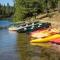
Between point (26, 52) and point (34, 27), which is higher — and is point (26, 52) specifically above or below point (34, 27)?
above

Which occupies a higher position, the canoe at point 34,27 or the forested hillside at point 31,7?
the forested hillside at point 31,7

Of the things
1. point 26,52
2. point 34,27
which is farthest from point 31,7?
point 26,52

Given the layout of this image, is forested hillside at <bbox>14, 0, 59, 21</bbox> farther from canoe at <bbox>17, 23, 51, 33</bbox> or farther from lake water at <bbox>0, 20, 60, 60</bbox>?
lake water at <bbox>0, 20, 60, 60</bbox>

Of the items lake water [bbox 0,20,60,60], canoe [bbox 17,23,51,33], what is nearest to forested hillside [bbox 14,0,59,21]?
canoe [bbox 17,23,51,33]

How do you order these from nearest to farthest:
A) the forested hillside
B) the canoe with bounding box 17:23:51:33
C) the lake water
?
the lake water < the canoe with bounding box 17:23:51:33 < the forested hillside

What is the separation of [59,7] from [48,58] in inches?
2041

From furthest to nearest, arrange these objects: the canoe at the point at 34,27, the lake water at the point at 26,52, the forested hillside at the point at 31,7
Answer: the forested hillside at the point at 31,7 → the canoe at the point at 34,27 → the lake water at the point at 26,52

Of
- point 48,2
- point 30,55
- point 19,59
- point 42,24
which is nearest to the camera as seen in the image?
point 19,59

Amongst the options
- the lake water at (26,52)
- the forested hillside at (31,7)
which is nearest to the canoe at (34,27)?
the lake water at (26,52)

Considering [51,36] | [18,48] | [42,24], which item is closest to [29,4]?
[42,24]

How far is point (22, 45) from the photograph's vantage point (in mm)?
44625

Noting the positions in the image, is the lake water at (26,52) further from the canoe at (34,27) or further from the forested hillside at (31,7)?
the forested hillside at (31,7)

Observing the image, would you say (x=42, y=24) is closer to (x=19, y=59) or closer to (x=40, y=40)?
(x=40, y=40)

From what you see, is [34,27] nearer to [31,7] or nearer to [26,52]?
[31,7]
